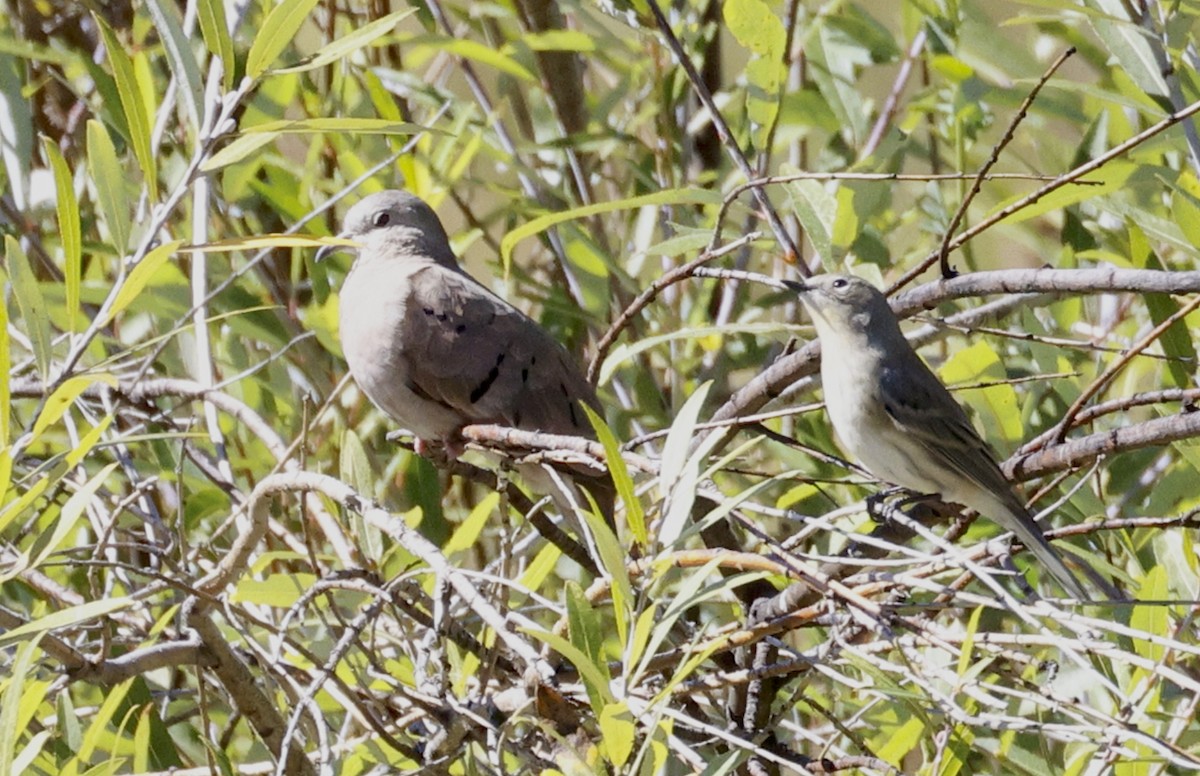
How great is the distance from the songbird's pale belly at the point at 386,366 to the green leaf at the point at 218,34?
1463 millimetres

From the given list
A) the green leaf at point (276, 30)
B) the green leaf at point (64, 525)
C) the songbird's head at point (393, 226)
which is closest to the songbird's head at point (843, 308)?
the songbird's head at point (393, 226)

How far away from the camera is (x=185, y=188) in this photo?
221cm

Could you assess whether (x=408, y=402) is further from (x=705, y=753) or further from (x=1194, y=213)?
(x=1194, y=213)

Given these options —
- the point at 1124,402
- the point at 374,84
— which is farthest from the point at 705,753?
the point at 374,84

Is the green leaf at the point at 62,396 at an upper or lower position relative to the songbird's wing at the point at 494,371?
upper

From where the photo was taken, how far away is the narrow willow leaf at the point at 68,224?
2.21m

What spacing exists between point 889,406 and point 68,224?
2.31m

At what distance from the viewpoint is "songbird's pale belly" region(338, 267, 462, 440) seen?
3.79 m

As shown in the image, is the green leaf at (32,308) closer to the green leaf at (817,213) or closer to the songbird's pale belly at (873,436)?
the green leaf at (817,213)

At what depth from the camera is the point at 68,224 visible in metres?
2.27

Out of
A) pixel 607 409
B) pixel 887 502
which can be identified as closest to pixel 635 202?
pixel 887 502

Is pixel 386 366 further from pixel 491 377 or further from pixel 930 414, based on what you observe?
pixel 930 414

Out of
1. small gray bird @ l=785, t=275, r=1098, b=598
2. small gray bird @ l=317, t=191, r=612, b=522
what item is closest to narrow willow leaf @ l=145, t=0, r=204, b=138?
small gray bird @ l=317, t=191, r=612, b=522

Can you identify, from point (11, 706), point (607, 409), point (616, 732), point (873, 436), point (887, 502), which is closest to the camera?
point (616, 732)
